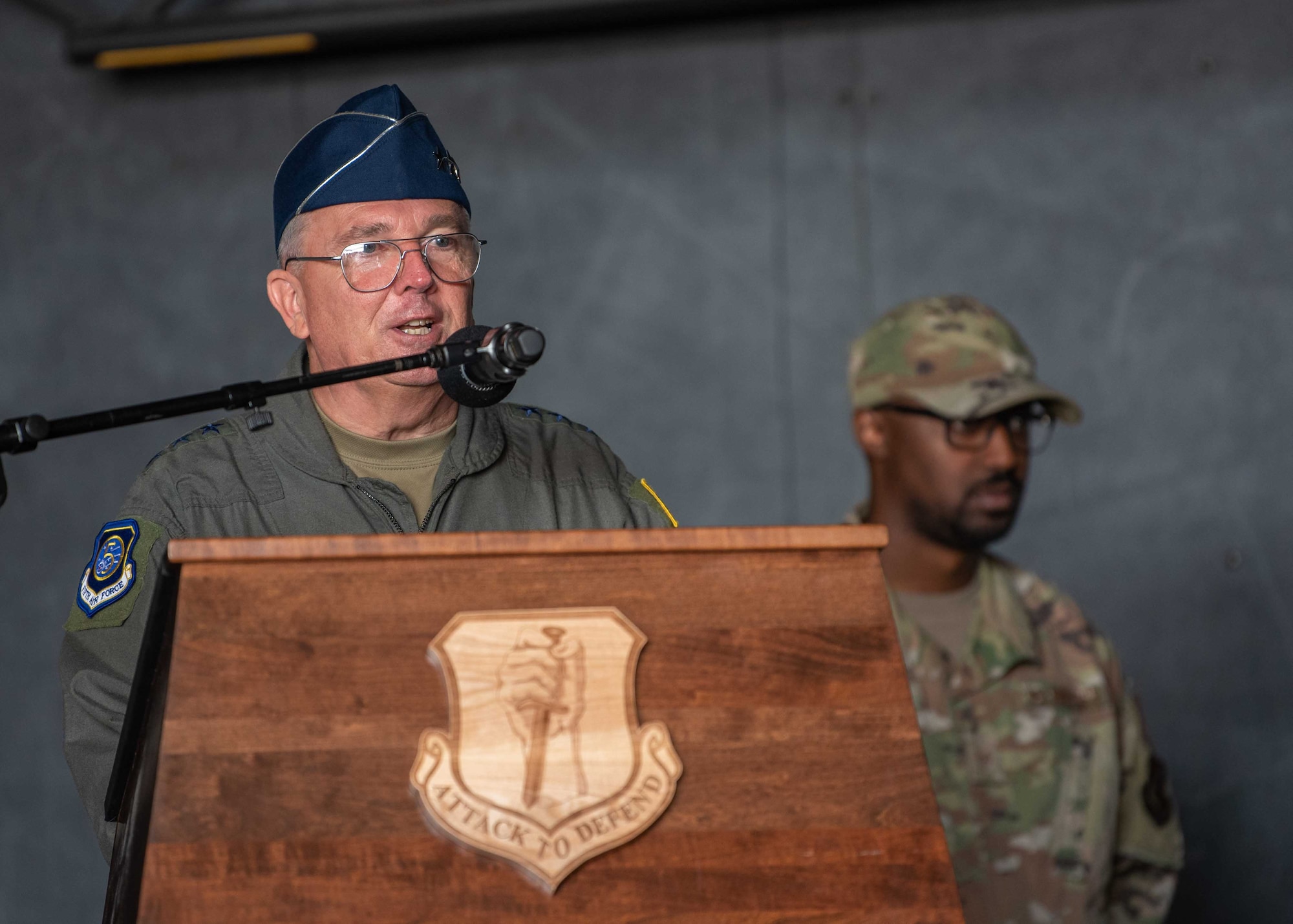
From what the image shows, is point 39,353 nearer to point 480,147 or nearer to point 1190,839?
point 480,147

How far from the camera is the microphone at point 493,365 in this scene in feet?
3.93

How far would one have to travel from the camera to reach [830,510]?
12.8 feet

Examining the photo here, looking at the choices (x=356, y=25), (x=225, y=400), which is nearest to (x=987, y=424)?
(x=225, y=400)

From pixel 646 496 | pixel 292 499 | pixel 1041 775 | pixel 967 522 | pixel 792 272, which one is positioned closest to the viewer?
pixel 292 499

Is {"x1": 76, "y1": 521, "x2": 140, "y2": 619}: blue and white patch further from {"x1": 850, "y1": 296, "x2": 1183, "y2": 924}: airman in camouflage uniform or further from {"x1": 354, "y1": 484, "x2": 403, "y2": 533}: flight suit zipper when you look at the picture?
{"x1": 850, "y1": 296, "x2": 1183, "y2": 924}: airman in camouflage uniform

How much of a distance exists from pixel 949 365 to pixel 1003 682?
60 cm

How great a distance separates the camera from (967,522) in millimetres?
2586

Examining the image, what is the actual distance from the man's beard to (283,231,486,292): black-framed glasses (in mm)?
1223

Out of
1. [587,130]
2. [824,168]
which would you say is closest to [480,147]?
[587,130]

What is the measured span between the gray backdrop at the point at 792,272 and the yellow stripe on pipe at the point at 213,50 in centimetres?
36

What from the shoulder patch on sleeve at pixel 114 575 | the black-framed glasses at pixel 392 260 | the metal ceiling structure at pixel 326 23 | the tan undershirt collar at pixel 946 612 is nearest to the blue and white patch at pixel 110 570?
the shoulder patch on sleeve at pixel 114 575

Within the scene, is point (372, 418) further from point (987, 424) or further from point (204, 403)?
point (987, 424)

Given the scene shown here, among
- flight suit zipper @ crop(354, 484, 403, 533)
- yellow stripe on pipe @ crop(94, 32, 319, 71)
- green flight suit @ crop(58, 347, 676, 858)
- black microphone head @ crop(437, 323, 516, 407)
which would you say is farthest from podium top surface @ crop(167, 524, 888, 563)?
yellow stripe on pipe @ crop(94, 32, 319, 71)

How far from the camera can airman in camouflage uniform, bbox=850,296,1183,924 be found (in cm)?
244
